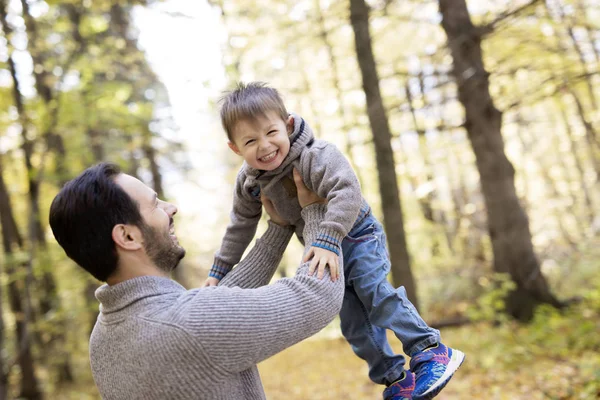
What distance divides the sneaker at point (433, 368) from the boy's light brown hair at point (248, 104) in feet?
3.79

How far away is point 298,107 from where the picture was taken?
12.4 meters

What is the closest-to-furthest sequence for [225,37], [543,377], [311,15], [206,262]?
[543,377] < [311,15] < [225,37] < [206,262]

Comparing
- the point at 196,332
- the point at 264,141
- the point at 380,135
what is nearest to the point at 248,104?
the point at 264,141

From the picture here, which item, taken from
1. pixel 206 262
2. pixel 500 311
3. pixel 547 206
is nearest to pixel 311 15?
pixel 500 311

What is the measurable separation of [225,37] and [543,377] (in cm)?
854

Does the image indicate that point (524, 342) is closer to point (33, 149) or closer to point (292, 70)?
point (33, 149)

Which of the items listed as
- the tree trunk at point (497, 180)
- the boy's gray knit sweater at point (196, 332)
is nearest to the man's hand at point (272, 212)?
the boy's gray knit sweater at point (196, 332)

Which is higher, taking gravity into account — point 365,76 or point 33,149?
point 33,149

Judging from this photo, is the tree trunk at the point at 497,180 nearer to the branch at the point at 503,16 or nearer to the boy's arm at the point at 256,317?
the branch at the point at 503,16

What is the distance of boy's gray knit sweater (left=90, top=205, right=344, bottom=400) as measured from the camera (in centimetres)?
155

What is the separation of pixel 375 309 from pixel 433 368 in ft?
1.02

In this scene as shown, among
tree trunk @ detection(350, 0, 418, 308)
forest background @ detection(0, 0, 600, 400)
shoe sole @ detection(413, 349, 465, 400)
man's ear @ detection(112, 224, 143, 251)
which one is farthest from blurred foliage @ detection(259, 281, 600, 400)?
man's ear @ detection(112, 224, 143, 251)

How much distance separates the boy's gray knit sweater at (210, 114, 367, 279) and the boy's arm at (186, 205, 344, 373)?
215 millimetres

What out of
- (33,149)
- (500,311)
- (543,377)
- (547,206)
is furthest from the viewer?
(547,206)
